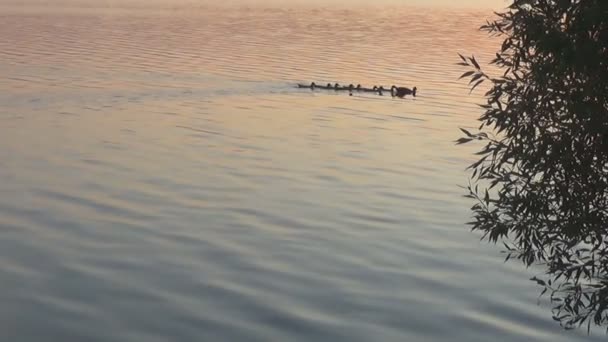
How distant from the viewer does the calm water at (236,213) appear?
22.4 meters

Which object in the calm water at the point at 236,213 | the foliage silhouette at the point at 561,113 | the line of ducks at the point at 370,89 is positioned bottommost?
the line of ducks at the point at 370,89

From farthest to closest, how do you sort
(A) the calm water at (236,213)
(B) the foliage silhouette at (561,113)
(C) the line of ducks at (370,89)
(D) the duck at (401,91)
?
(C) the line of ducks at (370,89) → (D) the duck at (401,91) → (A) the calm water at (236,213) → (B) the foliage silhouette at (561,113)

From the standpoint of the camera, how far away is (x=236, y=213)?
31.5 metres

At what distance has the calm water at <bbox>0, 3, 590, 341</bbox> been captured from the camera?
22391 mm

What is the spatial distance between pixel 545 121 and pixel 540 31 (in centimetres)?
195

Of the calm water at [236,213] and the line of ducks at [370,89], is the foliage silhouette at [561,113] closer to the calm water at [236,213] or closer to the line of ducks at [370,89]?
the calm water at [236,213]

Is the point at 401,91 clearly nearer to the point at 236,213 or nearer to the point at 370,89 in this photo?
the point at 370,89

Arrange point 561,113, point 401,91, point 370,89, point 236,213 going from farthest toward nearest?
point 370,89 < point 401,91 < point 236,213 < point 561,113

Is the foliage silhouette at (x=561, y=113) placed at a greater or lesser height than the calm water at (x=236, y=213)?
greater

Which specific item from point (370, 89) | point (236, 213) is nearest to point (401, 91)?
point (370, 89)

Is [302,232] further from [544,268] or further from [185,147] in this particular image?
[185,147]

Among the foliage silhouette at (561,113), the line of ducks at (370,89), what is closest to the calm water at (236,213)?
the line of ducks at (370,89)

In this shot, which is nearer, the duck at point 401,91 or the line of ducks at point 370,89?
the duck at point 401,91

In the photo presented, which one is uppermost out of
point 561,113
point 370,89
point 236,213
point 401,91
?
point 561,113
